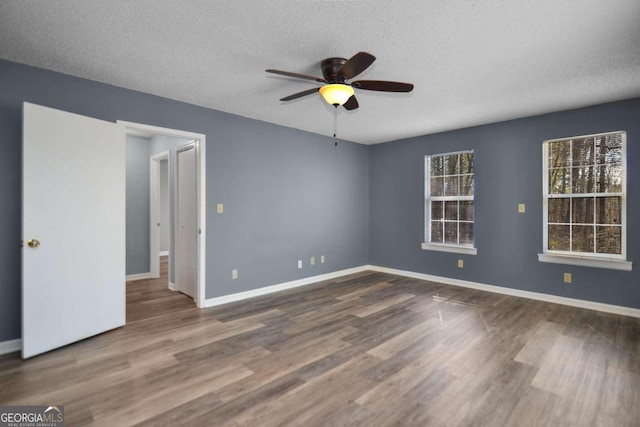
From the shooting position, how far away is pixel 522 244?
4371 mm

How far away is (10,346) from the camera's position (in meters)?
2.68

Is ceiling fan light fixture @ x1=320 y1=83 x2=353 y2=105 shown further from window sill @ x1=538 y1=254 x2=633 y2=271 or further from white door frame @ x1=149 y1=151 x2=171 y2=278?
white door frame @ x1=149 y1=151 x2=171 y2=278

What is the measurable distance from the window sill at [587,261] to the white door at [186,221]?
4.73 m

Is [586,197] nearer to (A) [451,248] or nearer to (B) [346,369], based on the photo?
(A) [451,248]

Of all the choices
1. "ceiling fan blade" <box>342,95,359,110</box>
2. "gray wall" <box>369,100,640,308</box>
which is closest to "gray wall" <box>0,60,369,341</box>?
"gray wall" <box>369,100,640,308</box>

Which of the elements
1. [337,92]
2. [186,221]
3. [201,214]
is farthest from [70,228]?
[337,92]

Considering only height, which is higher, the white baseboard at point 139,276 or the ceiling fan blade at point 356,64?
the ceiling fan blade at point 356,64

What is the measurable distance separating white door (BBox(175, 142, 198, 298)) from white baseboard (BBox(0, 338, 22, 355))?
5.79 ft

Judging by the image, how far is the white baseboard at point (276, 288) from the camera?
4.03 m

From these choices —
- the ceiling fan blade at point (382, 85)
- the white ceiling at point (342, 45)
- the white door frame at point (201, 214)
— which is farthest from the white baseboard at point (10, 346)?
the ceiling fan blade at point (382, 85)

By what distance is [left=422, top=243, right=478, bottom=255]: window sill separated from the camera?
486 cm

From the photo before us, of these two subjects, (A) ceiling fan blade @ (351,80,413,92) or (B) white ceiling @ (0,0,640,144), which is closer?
(B) white ceiling @ (0,0,640,144)

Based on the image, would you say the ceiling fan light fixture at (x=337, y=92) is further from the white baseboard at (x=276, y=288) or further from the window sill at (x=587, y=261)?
the window sill at (x=587, y=261)

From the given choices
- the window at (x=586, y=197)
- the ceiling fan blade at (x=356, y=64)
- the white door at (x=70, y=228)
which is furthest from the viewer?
the window at (x=586, y=197)
